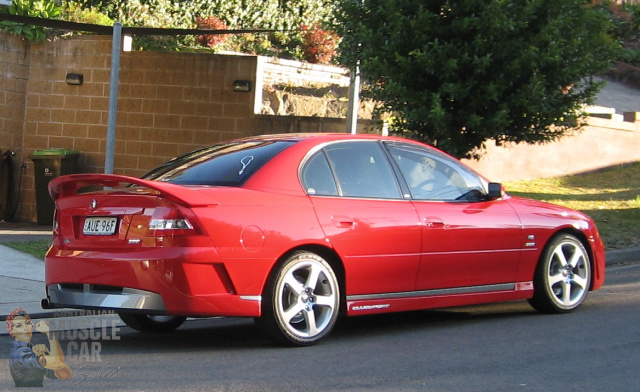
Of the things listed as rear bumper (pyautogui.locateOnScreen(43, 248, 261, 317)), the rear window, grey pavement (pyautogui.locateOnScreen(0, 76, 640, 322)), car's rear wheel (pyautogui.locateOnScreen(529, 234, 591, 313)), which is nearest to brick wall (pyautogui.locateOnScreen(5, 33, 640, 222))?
grey pavement (pyautogui.locateOnScreen(0, 76, 640, 322))

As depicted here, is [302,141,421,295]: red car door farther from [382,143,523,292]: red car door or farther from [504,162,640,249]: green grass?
[504,162,640,249]: green grass

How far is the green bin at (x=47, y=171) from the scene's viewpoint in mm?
15008

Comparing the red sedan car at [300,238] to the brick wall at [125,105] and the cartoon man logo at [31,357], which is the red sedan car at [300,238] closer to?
the cartoon man logo at [31,357]

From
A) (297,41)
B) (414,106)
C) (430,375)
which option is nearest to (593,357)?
(430,375)

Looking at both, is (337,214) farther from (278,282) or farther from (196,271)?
(196,271)

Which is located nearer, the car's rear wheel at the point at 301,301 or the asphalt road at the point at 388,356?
the asphalt road at the point at 388,356

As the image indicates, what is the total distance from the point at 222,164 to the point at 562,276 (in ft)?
10.5

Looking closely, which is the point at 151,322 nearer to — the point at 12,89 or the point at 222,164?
the point at 222,164

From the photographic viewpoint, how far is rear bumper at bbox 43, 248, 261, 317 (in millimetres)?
5875

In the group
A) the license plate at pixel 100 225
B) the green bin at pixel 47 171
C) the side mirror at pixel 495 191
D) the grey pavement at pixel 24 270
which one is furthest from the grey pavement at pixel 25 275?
the side mirror at pixel 495 191

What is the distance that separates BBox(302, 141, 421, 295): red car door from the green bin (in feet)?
29.8

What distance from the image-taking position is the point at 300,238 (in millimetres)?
6266

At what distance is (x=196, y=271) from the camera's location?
5.89 meters

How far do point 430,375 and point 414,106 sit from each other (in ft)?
19.2
